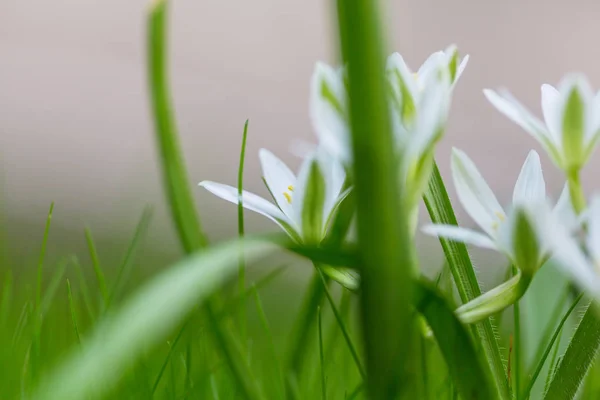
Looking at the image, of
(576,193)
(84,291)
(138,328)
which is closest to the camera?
(138,328)

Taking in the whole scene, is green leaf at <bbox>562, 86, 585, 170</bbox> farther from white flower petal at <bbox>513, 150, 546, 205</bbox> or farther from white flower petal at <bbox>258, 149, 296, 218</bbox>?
white flower petal at <bbox>258, 149, 296, 218</bbox>

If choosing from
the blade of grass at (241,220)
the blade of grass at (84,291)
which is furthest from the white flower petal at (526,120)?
the blade of grass at (84,291)

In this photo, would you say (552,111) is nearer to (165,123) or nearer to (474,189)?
(474,189)

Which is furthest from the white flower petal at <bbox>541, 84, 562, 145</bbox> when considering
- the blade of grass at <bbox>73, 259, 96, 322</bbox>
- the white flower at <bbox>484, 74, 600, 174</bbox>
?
the blade of grass at <bbox>73, 259, 96, 322</bbox>

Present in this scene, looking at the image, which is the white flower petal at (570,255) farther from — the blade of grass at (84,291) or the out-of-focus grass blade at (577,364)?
the blade of grass at (84,291)

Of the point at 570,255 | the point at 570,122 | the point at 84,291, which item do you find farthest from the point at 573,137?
the point at 84,291

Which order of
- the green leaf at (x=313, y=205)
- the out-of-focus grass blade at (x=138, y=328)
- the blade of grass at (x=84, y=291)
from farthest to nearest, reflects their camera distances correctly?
the blade of grass at (x=84, y=291) < the green leaf at (x=313, y=205) < the out-of-focus grass blade at (x=138, y=328)
